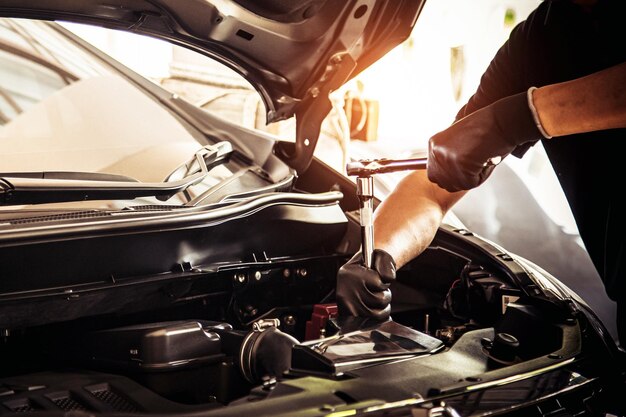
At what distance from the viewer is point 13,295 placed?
1.22 metres

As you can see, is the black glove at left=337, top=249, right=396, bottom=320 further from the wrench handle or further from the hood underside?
the hood underside

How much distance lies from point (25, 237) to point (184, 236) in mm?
321

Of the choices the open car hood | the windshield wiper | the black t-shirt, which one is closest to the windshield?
the windshield wiper

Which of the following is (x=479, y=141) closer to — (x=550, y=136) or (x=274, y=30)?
(x=550, y=136)

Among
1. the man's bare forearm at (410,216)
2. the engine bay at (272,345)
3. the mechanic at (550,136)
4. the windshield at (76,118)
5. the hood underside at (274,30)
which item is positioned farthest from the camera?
the man's bare forearm at (410,216)

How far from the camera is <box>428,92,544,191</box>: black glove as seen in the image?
133 centimetres

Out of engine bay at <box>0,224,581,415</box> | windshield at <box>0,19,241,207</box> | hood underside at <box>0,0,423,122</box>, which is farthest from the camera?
windshield at <box>0,19,241,207</box>

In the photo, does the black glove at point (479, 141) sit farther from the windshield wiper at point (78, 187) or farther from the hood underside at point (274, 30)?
the windshield wiper at point (78, 187)

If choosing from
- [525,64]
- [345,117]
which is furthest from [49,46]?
[345,117]

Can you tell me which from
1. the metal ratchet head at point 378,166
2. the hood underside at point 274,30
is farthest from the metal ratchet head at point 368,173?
the hood underside at point 274,30

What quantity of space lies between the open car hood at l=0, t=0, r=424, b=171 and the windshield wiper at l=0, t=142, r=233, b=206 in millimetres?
275

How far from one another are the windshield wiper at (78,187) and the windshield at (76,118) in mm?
26

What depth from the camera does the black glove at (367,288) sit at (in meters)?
1.45

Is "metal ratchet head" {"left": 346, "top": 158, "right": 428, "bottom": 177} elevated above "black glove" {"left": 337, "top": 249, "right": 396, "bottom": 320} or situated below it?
above
